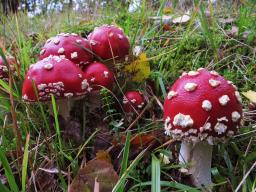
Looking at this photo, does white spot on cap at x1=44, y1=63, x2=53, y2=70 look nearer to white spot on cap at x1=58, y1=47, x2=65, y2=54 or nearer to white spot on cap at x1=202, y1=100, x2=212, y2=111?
white spot on cap at x1=58, y1=47, x2=65, y2=54

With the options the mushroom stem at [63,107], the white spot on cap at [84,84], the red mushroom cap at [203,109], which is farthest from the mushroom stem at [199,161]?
the mushroom stem at [63,107]

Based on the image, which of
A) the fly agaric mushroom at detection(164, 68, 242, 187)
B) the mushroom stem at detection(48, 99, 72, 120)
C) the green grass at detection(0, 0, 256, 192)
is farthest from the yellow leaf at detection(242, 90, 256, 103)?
the mushroom stem at detection(48, 99, 72, 120)

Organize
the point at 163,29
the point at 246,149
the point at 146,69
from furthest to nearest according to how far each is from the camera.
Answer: the point at 163,29 → the point at 146,69 → the point at 246,149

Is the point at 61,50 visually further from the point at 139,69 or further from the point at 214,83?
the point at 214,83

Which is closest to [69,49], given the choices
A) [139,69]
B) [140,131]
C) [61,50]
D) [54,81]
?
[61,50]

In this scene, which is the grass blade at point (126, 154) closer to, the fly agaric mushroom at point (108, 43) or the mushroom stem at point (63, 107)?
the mushroom stem at point (63, 107)

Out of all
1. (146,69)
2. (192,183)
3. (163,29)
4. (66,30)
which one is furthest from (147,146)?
(66,30)

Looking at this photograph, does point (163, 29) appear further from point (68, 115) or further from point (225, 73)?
point (68, 115)
